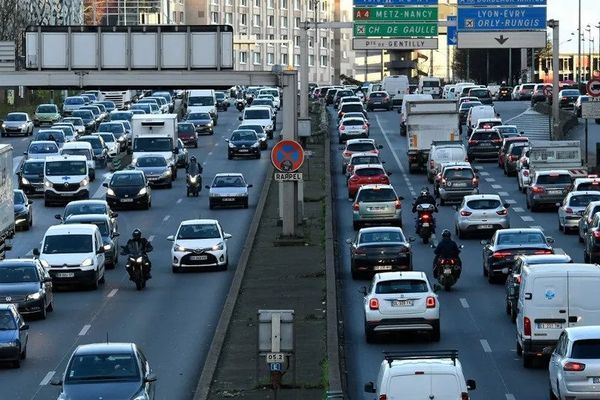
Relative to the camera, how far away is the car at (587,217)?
1860 inches

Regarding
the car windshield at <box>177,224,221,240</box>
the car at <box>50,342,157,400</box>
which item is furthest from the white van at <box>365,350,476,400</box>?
the car windshield at <box>177,224,221,240</box>

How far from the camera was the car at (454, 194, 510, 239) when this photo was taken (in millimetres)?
52031

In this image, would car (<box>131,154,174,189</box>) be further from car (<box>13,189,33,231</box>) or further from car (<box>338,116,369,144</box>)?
car (<box>338,116,369,144</box>)

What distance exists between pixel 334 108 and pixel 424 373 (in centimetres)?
10237

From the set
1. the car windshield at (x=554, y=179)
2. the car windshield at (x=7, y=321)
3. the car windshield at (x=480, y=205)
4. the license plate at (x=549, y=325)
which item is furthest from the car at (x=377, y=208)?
the license plate at (x=549, y=325)

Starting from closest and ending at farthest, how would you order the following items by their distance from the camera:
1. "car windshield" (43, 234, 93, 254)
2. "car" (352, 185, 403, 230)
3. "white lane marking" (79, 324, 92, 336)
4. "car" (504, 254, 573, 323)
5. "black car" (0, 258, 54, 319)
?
"car" (504, 254, 573, 323) < "white lane marking" (79, 324, 92, 336) < "black car" (0, 258, 54, 319) < "car windshield" (43, 234, 93, 254) < "car" (352, 185, 403, 230)

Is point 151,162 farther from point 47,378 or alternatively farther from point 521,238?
point 47,378

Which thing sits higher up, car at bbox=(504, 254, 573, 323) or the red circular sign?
the red circular sign

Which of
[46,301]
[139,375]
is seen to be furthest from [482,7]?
[139,375]

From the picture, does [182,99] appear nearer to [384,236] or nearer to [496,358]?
[384,236]

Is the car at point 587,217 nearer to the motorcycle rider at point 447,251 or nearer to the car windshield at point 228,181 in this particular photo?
the motorcycle rider at point 447,251

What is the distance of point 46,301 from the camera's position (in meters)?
39.4

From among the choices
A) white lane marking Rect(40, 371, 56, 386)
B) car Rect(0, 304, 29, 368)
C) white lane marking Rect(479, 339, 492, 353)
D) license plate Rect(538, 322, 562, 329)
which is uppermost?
license plate Rect(538, 322, 562, 329)

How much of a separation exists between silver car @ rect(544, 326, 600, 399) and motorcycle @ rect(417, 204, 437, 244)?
1014 inches
